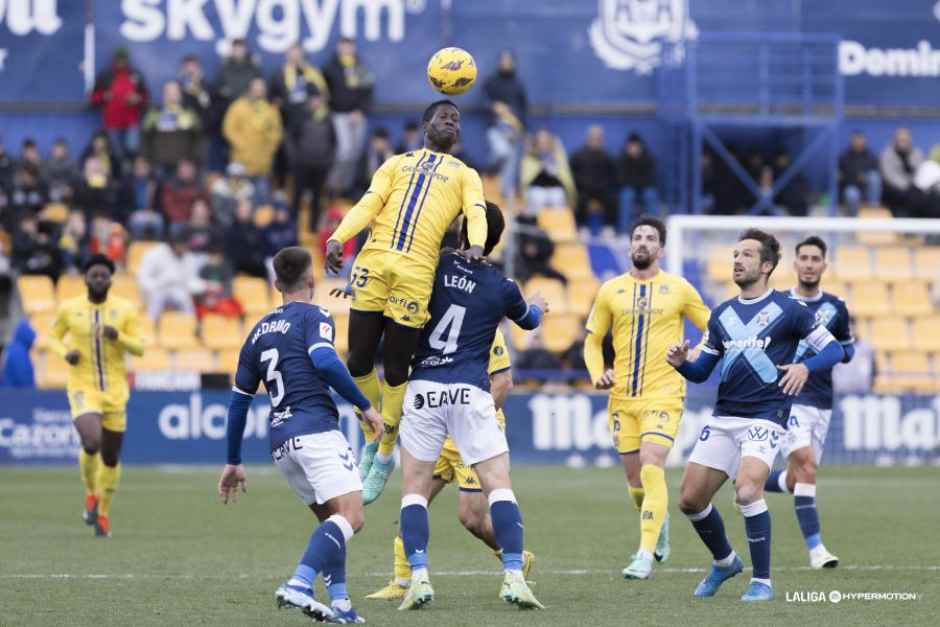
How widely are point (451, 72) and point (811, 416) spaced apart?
4.46m

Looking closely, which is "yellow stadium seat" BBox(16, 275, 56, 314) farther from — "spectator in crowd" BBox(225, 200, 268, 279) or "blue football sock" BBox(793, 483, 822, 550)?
"blue football sock" BBox(793, 483, 822, 550)

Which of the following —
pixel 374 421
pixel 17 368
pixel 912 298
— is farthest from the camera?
A: pixel 912 298

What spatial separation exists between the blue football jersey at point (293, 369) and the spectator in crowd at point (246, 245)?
58.8 feet

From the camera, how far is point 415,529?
10234 mm

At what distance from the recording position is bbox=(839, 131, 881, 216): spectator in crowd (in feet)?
99.0

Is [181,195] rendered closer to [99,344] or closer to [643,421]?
[99,344]

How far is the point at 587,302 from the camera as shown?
92.4ft

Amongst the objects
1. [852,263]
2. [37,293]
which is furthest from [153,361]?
[852,263]

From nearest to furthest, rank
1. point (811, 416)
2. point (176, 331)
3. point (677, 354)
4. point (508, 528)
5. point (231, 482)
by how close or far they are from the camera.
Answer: point (231, 482), point (508, 528), point (677, 354), point (811, 416), point (176, 331)

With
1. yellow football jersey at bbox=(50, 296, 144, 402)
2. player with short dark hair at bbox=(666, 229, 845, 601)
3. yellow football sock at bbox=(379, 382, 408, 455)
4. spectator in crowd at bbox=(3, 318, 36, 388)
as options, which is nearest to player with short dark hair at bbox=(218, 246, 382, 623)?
yellow football sock at bbox=(379, 382, 408, 455)

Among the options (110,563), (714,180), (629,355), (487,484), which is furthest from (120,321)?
(714,180)

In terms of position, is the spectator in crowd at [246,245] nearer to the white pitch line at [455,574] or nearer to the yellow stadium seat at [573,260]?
the yellow stadium seat at [573,260]

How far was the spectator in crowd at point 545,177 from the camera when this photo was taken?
29.1 metres

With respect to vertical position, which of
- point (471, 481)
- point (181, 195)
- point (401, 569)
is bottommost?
point (401, 569)
